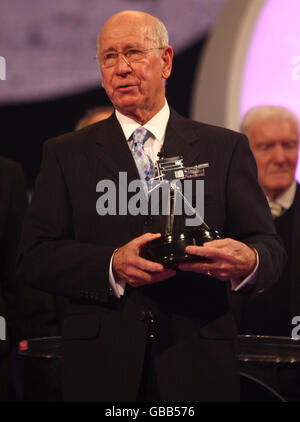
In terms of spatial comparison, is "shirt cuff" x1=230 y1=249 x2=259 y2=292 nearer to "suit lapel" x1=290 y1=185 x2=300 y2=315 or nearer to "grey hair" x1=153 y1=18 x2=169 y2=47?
"grey hair" x1=153 y1=18 x2=169 y2=47

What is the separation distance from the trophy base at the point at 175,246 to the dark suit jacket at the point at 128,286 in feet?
0.51

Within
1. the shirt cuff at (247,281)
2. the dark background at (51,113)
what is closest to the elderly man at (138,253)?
the shirt cuff at (247,281)

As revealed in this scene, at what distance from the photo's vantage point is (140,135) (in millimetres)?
1973

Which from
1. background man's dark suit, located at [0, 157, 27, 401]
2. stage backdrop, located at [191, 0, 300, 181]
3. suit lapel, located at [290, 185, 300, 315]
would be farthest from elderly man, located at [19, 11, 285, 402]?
stage backdrop, located at [191, 0, 300, 181]

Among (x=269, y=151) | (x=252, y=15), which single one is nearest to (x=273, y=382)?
(x=269, y=151)

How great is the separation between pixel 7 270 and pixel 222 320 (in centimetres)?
100

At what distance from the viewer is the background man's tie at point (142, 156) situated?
1.92 meters

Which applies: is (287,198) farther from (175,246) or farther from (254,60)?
(175,246)

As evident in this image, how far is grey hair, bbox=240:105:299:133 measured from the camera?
3146 millimetres

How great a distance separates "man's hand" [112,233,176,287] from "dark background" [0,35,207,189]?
2.03m

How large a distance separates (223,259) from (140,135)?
49cm

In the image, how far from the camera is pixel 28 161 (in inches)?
144

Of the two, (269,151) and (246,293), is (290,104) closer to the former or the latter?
(269,151)

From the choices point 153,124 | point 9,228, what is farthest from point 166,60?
point 9,228
